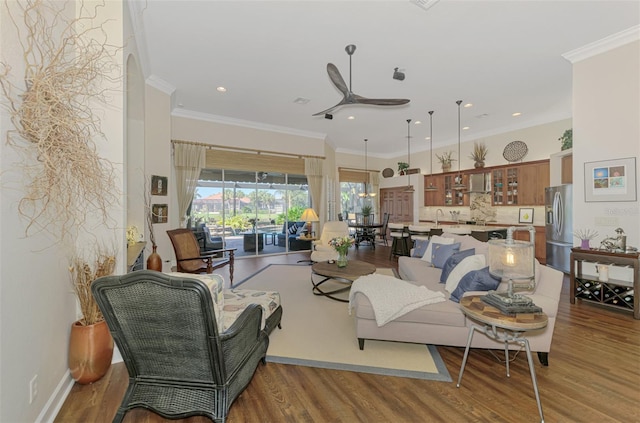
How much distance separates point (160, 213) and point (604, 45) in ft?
23.2

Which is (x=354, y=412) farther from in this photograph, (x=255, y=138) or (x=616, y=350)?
(x=255, y=138)

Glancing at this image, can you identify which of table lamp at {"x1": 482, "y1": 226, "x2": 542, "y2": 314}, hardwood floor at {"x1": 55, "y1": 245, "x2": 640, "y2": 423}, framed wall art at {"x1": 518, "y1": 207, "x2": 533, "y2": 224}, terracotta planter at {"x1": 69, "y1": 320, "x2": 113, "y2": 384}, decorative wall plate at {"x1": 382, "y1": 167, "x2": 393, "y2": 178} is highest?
decorative wall plate at {"x1": 382, "y1": 167, "x2": 393, "y2": 178}

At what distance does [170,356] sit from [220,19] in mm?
3436

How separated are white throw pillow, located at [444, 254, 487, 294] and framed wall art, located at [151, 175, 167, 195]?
15.4 feet

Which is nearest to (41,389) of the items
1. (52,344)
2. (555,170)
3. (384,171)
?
(52,344)

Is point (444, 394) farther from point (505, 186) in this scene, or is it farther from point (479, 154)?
point (479, 154)

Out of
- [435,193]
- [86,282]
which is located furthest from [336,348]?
[435,193]

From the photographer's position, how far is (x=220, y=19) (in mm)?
3172

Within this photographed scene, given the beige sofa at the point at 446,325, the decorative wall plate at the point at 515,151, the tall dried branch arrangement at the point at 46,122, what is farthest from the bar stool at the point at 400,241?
the tall dried branch arrangement at the point at 46,122

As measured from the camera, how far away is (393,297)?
260 centimetres

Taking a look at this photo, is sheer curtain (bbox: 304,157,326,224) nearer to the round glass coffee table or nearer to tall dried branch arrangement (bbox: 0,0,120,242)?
the round glass coffee table

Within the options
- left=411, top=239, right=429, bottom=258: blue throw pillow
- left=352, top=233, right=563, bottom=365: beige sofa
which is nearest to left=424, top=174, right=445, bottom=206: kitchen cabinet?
left=411, top=239, right=429, bottom=258: blue throw pillow

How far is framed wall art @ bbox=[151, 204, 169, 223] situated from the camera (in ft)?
15.8

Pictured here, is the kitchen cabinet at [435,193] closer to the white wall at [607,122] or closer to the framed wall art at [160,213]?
the white wall at [607,122]
